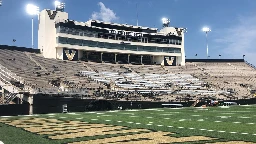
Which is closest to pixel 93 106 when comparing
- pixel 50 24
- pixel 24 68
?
pixel 24 68

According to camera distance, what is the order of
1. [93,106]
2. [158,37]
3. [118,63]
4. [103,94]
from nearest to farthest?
[93,106], [103,94], [118,63], [158,37]

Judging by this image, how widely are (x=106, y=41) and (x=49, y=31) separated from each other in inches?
459

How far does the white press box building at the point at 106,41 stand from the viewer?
64938mm

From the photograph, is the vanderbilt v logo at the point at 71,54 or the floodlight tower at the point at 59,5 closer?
the vanderbilt v logo at the point at 71,54

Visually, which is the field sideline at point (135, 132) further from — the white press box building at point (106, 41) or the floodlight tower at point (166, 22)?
the floodlight tower at point (166, 22)

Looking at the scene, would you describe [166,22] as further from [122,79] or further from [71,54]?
[122,79]

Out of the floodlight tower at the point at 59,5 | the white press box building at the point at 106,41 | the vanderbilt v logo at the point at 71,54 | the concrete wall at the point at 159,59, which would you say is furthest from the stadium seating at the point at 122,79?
the floodlight tower at the point at 59,5

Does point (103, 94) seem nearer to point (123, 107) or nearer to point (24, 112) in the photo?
point (123, 107)

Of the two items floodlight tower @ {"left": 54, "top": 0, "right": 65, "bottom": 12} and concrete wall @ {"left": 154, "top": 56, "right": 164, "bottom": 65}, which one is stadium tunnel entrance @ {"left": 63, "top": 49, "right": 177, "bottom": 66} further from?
floodlight tower @ {"left": 54, "top": 0, "right": 65, "bottom": 12}

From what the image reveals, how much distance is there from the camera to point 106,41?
2746 inches

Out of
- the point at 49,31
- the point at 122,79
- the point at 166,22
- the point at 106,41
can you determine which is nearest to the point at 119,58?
the point at 106,41

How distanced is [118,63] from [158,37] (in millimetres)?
11883

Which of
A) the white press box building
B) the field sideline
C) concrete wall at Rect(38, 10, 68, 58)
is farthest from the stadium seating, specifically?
the field sideline

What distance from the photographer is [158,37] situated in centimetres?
7725
